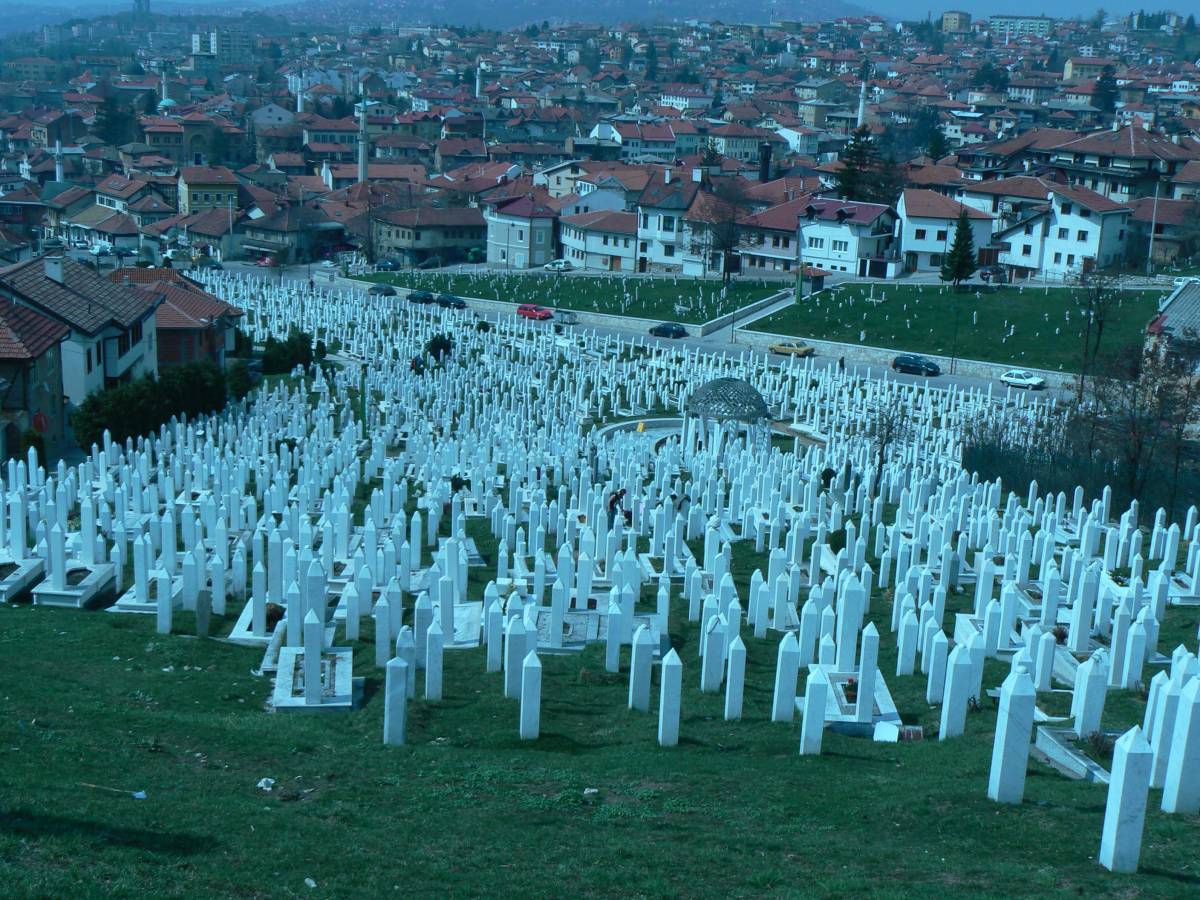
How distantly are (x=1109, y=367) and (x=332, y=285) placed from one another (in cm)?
4153

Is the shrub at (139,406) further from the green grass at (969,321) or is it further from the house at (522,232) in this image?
the house at (522,232)

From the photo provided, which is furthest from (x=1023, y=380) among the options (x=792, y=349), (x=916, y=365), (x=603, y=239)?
(x=603, y=239)

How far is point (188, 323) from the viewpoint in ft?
115

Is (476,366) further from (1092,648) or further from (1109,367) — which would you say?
(1092,648)

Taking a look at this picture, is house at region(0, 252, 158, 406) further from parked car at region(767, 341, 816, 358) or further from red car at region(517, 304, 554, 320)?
parked car at region(767, 341, 816, 358)

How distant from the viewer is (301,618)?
13.8m

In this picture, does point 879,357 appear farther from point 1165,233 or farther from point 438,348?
point 1165,233

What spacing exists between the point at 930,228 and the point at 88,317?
4248 centimetres

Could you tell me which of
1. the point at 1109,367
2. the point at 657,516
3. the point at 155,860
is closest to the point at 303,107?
the point at 1109,367

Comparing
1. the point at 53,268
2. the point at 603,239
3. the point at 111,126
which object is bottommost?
the point at 603,239

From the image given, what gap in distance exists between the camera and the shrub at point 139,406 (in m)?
25.5

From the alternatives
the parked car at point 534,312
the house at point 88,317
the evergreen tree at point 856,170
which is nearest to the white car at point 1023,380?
the parked car at point 534,312

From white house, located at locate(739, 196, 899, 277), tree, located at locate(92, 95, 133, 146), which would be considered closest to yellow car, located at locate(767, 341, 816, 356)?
white house, located at locate(739, 196, 899, 277)

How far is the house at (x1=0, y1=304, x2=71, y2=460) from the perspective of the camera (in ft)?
81.6
